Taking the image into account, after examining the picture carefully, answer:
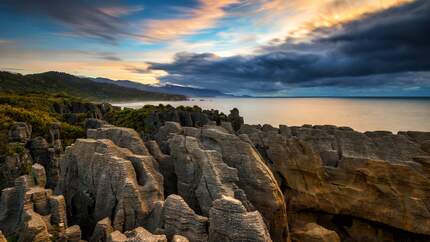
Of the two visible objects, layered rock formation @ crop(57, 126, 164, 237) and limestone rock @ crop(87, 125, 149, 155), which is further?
limestone rock @ crop(87, 125, 149, 155)

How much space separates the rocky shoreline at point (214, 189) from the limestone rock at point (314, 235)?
0.07 metres

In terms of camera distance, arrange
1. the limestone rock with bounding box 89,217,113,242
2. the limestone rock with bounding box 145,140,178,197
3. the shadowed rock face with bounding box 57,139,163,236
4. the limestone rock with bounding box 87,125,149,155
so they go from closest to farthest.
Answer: the limestone rock with bounding box 89,217,113,242, the shadowed rock face with bounding box 57,139,163,236, the limestone rock with bounding box 145,140,178,197, the limestone rock with bounding box 87,125,149,155

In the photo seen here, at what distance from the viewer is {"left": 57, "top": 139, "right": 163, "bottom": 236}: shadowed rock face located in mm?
18719

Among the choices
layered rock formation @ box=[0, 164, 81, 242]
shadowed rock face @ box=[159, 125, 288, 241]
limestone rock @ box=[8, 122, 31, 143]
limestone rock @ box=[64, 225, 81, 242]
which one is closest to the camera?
layered rock formation @ box=[0, 164, 81, 242]

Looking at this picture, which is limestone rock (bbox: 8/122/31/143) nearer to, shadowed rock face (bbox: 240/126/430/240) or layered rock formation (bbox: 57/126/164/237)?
layered rock formation (bbox: 57/126/164/237)

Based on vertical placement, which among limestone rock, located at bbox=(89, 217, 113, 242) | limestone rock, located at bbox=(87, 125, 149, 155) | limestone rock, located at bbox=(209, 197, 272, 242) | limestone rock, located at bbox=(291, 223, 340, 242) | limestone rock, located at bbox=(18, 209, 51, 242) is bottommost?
limestone rock, located at bbox=(291, 223, 340, 242)

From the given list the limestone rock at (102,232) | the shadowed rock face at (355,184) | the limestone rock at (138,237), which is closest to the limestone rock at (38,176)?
the limestone rock at (102,232)

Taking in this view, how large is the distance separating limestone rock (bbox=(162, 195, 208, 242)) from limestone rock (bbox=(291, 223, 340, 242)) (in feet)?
34.6

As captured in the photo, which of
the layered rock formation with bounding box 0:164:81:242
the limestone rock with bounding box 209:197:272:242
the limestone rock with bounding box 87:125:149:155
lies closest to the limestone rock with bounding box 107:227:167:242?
the limestone rock with bounding box 209:197:272:242

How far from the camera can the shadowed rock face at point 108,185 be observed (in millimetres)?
18719

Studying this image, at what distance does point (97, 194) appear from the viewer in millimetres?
20906

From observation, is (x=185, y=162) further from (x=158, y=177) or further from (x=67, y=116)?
(x=67, y=116)

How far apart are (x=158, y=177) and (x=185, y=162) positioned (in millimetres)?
2879

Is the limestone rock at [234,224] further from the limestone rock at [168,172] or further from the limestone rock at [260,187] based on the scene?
the limestone rock at [168,172]
